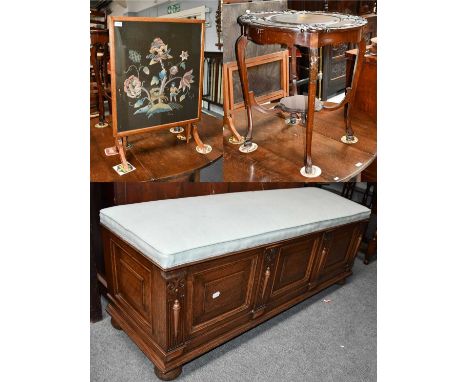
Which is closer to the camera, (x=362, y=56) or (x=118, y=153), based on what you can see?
(x=118, y=153)

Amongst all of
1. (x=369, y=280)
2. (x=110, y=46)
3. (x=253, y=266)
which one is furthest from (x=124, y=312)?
(x=369, y=280)

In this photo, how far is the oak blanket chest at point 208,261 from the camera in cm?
83

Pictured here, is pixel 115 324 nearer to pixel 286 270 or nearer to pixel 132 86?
pixel 286 270

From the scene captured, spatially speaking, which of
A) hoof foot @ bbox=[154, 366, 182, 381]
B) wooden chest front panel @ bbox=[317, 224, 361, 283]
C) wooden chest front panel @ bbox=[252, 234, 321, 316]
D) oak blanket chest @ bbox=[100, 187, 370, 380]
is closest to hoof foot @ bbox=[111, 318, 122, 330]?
oak blanket chest @ bbox=[100, 187, 370, 380]

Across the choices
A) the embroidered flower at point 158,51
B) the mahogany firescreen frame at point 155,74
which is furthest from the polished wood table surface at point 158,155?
the embroidered flower at point 158,51

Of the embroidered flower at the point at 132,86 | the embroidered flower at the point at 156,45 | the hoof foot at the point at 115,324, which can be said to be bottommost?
the hoof foot at the point at 115,324

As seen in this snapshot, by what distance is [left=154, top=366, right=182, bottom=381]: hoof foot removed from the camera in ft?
2.87

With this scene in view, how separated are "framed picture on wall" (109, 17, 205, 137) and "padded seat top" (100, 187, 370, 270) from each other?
0.73 ft

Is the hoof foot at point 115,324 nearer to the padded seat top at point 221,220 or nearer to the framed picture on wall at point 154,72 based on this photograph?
the padded seat top at point 221,220

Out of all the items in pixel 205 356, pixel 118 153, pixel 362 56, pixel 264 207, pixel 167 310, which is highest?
Answer: pixel 362 56

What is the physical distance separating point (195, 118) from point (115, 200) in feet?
1.19

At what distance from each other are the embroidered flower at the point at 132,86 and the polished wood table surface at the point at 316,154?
200 millimetres
